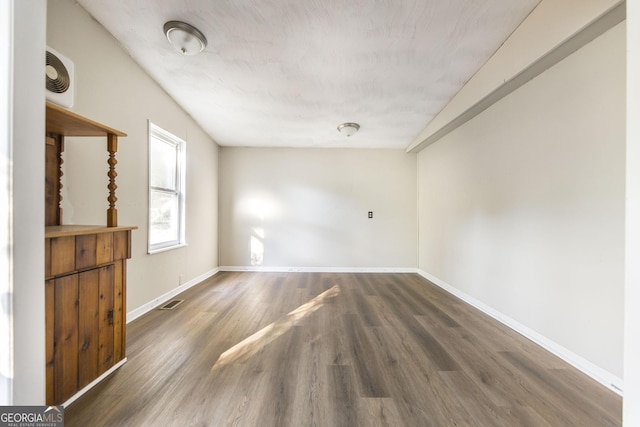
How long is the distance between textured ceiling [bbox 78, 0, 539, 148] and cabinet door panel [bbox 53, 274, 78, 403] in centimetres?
197

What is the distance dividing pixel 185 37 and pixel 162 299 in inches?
110

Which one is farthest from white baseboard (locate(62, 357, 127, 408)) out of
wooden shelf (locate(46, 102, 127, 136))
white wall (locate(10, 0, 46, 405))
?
wooden shelf (locate(46, 102, 127, 136))

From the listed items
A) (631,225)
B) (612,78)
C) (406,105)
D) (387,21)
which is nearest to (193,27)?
(387,21)

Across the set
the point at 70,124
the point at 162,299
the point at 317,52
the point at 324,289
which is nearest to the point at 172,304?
the point at 162,299

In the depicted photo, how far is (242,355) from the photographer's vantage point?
1879 millimetres

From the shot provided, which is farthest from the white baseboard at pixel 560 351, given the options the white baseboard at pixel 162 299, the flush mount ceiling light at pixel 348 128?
the white baseboard at pixel 162 299

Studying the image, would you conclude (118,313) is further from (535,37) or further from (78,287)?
(535,37)

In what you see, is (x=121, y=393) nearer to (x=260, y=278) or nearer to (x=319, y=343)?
(x=319, y=343)

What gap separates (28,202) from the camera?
3.26 feet

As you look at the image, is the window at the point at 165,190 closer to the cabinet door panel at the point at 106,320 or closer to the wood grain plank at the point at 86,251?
the cabinet door panel at the point at 106,320

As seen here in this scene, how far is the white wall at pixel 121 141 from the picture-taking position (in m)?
1.80

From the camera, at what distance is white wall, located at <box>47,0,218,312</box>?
1800 millimetres

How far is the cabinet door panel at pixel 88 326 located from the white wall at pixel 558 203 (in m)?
3.36

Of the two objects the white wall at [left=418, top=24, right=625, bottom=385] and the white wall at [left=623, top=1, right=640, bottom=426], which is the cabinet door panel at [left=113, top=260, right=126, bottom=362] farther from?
the white wall at [left=418, top=24, right=625, bottom=385]
